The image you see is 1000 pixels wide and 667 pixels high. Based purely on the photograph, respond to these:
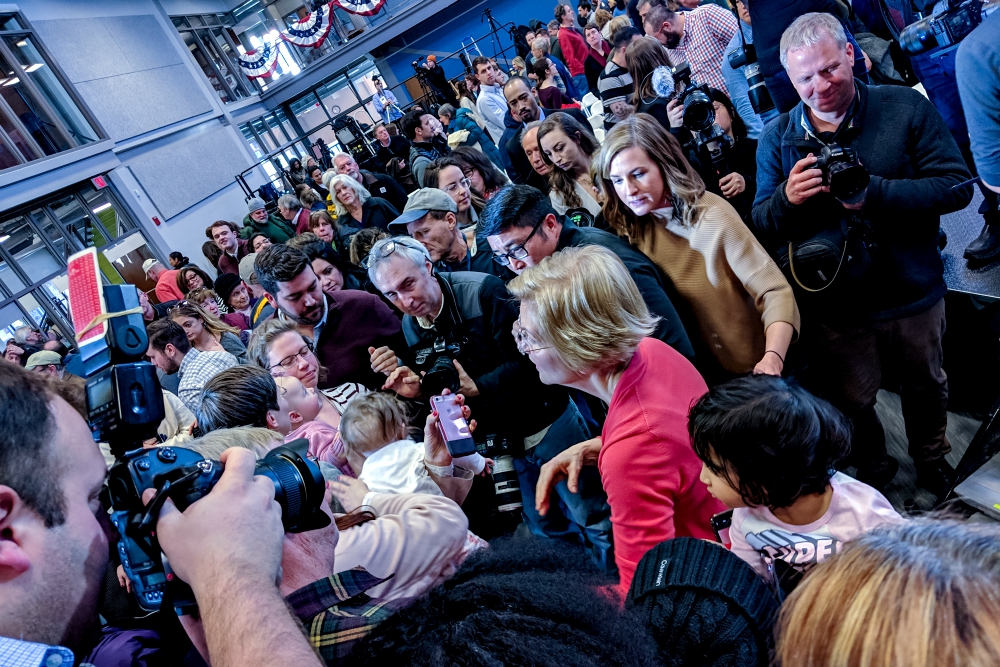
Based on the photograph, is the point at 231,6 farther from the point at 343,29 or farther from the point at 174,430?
the point at 174,430

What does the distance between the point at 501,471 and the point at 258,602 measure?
122cm

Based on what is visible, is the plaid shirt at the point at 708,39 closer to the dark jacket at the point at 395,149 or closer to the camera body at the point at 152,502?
the camera body at the point at 152,502

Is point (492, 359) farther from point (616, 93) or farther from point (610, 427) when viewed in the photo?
point (616, 93)

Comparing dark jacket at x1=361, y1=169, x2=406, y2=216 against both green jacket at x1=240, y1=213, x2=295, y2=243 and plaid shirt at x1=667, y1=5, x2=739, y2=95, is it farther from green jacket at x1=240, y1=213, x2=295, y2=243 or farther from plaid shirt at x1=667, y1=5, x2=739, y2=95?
plaid shirt at x1=667, y1=5, x2=739, y2=95

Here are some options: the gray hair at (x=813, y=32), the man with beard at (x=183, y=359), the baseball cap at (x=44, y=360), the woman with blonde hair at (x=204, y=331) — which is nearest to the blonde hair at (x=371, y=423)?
the man with beard at (x=183, y=359)

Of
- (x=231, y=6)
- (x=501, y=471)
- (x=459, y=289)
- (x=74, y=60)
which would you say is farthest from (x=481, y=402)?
(x=231, y=6)

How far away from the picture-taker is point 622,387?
1.29m

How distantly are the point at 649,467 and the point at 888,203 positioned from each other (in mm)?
1098

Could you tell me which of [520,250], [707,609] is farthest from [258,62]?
[707,609]

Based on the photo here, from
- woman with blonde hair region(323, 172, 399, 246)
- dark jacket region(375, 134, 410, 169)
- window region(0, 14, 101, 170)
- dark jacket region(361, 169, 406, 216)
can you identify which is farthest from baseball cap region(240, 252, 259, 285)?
window region(0, 14, 101, 170)

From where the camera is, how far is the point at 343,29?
52.4ft

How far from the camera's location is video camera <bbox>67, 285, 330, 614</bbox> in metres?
0.78

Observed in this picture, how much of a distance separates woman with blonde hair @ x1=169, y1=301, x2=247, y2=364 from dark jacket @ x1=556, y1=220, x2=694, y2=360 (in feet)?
7.98

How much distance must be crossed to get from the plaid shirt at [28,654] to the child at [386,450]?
3.45 ft
